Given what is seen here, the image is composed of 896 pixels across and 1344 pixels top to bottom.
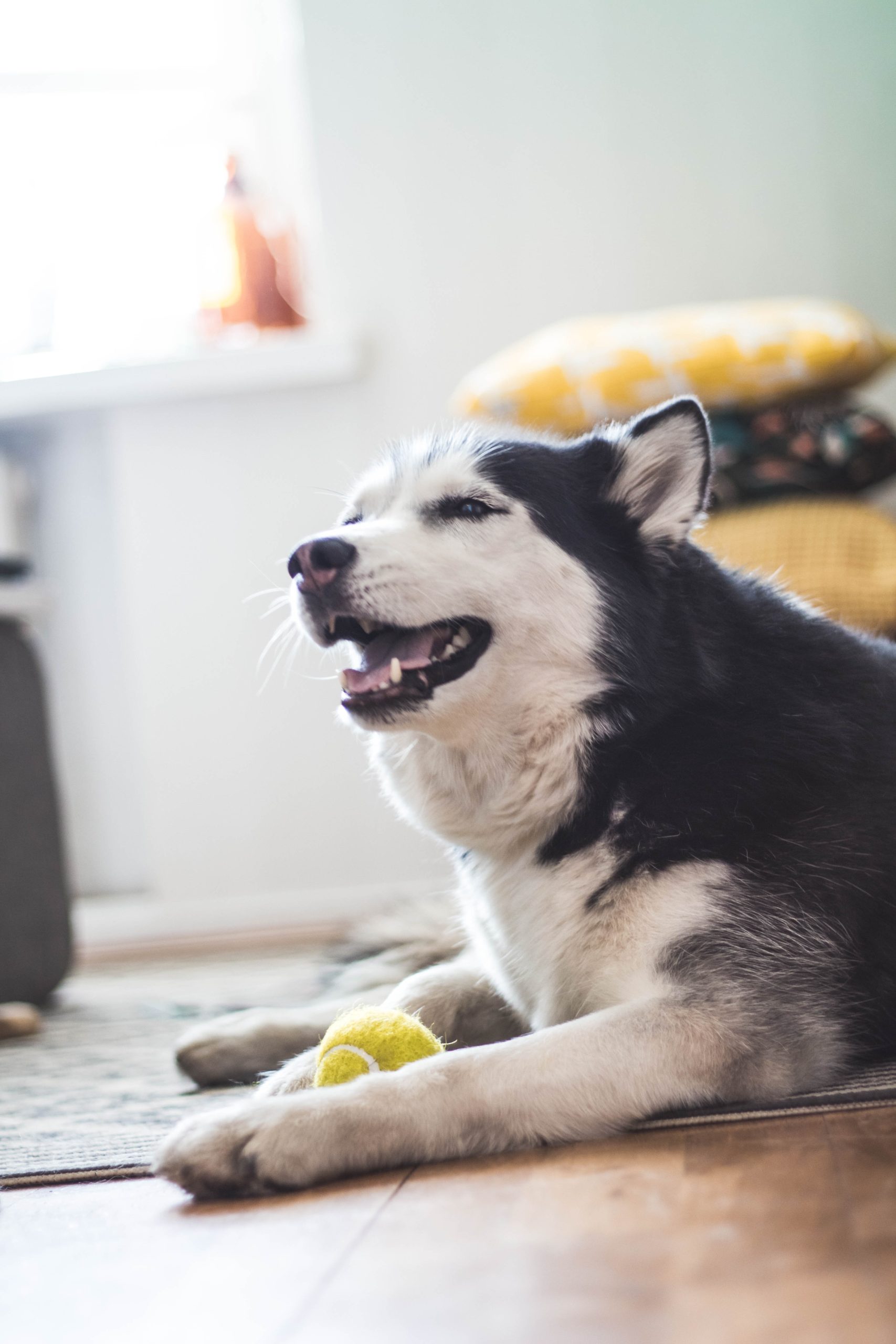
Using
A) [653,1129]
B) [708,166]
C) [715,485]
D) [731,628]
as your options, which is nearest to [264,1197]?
[653,1129]

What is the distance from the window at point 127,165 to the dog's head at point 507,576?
274 cm

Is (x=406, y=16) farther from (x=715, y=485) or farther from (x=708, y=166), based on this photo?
(x=715, y=485)

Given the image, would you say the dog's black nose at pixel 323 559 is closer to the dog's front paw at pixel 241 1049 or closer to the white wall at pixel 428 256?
the dog's front paw at pixel 241 1049

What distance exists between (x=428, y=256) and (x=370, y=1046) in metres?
2.96

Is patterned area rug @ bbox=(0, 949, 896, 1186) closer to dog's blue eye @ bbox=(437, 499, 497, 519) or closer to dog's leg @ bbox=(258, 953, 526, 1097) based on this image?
dog's leg @ bbox=(258, 953, 526, 1097)

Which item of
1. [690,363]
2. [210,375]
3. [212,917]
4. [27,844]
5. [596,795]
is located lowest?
[212,917]

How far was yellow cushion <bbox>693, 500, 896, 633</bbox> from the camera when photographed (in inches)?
99.7

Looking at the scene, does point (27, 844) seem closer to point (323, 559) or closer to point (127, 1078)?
point (127, 1078)

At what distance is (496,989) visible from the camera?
164 cm

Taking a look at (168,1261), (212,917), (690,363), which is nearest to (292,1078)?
(168,1261)

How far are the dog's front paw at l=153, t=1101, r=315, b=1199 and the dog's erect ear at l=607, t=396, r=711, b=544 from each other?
0.83m

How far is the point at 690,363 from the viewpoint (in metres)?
2.75

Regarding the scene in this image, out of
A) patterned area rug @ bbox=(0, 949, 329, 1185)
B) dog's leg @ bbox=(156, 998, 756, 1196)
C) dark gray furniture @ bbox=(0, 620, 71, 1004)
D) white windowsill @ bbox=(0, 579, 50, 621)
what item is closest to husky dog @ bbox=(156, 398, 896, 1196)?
dog's leg @ bbox=(156, 998, 756, 1196)

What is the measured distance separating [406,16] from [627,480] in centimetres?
277
